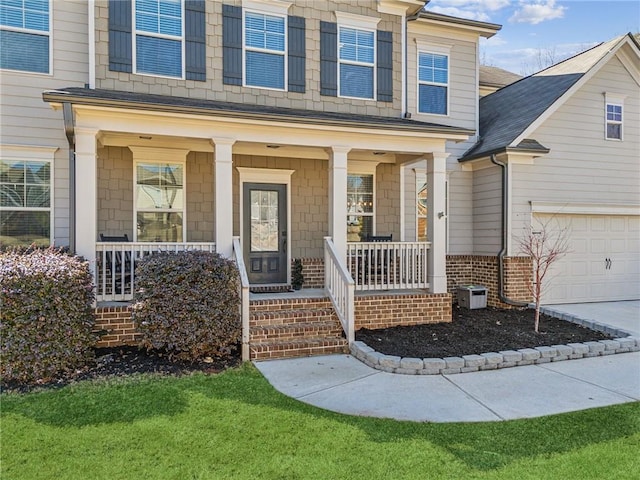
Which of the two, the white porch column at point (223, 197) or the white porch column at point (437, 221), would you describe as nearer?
the white porch column at point (223, 197)

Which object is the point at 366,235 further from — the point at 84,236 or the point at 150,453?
the point at 150,453

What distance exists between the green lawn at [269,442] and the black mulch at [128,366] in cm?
33

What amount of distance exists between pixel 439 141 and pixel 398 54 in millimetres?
2591

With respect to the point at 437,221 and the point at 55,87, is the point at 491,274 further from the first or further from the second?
the point at 55,87

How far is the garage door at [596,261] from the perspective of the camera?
987 centimetres

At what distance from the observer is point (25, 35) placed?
24.2 ft

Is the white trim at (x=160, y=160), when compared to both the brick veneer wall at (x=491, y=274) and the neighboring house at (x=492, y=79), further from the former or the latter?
the neighboring house at (x=492, y=79)

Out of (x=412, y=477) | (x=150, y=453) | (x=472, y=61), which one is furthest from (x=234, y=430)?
(x=472, y=61)

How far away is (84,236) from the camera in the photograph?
618 centimetres

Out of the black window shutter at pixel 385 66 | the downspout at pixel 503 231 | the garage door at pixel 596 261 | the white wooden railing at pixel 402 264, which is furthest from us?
the garage door at pixel 596 261

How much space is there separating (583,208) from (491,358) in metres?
5.98

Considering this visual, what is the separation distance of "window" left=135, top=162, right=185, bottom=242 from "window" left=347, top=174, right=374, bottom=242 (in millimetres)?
3500

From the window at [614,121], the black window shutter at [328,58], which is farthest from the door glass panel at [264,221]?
the window at [614,121]

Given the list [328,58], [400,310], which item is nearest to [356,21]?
Result: [328,58]
